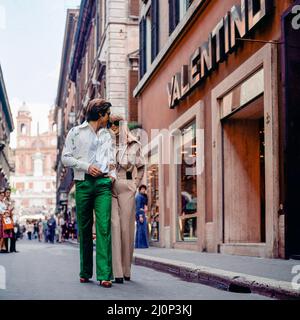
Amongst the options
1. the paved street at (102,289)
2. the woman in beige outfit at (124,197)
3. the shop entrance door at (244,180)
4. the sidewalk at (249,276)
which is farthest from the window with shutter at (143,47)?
the woman in beige outfit at (124,197)

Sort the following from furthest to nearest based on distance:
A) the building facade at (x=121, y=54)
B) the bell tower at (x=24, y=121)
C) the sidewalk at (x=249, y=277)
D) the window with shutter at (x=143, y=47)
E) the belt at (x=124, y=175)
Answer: the bell tower at (x=24, y=121)
the building facade at (x=121, y=54)
the window with shutter at (x=143, y=47)
the belt at (x=124, y=175)
the sidewalk at (x=249, y=277)

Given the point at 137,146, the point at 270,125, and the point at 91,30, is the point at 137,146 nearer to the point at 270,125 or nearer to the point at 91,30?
the point at 270,125

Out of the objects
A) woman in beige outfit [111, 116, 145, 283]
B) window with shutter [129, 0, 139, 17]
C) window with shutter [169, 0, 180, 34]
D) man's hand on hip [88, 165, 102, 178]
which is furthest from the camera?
window with shutter [129, 0, 139, 17]

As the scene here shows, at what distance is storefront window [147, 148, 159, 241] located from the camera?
19.9 m

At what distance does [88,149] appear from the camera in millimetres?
6879

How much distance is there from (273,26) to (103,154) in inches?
174

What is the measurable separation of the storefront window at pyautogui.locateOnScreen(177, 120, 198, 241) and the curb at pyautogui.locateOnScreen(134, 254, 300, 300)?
593cm

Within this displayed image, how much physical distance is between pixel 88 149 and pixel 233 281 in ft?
5.85

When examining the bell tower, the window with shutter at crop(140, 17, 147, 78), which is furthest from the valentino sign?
the bell tower

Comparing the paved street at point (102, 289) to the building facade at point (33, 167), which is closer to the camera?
the paved street at point (102, 289)

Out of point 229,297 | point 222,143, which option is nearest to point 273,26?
point 222,143

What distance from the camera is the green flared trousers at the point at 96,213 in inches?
266

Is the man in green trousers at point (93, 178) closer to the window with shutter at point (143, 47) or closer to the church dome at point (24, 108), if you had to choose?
the window with shutter at point (143, 47)

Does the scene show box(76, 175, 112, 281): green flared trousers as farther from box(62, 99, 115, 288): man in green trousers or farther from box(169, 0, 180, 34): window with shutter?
box(169, 0, 180, 34): window with shutter
